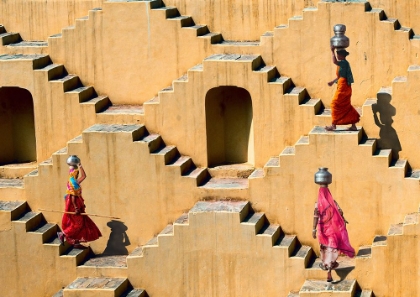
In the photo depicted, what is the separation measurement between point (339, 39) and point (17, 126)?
304 inches

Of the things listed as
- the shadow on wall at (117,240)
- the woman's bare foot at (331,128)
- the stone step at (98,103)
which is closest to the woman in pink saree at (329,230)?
the woman's bare foot at (331,128)

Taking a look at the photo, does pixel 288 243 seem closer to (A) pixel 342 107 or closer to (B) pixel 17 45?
(A) pixel 342 107

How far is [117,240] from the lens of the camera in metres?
30.3

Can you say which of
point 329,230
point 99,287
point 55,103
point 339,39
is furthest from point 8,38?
point 329,230

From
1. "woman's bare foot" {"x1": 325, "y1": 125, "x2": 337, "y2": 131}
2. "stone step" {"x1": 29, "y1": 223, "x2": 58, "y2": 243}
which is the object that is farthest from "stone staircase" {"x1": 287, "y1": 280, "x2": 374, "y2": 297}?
"stone step" {"x1": 29, "y1": 223, "x2": 58, "y2": 243}

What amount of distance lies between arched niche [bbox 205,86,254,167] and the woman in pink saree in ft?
11.7

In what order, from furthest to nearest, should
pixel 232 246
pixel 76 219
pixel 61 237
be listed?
pixel 61 237, pixel 76 219, pixel 232 246

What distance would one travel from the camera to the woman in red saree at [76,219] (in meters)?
29.4

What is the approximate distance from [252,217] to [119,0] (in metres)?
5.64

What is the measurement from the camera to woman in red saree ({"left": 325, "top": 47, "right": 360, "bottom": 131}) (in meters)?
28.5

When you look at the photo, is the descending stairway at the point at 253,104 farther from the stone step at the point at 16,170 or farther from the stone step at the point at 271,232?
the stone step at the point at 16,170

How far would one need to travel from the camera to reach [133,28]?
31.5 metres

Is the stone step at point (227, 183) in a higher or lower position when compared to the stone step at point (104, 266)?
higher

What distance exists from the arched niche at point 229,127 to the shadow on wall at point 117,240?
7.15 feet
